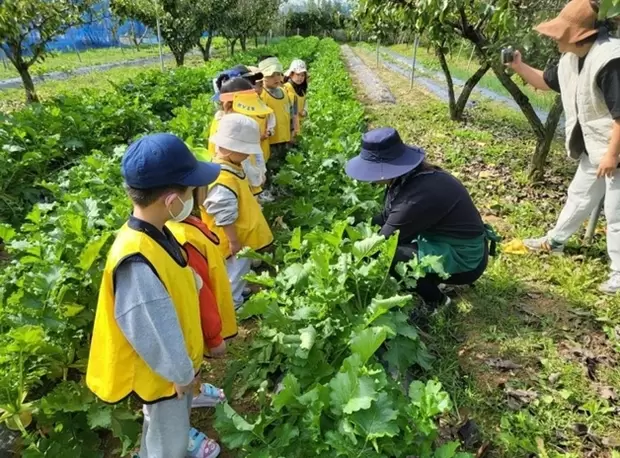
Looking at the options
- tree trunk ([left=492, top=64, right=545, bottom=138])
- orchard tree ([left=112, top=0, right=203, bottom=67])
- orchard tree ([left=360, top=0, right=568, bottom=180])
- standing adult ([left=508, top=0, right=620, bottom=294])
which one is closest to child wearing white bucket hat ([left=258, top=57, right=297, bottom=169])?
orchard tree ([left=360, top=0, right=568, bottom=180])

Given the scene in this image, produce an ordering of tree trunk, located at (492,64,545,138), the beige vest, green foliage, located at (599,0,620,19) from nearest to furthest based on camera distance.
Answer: green foliage, located at (599,0,620,19) → the beige vest → tree trunk, located at (492,64,545,138)

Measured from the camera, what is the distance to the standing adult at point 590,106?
348 centimetres

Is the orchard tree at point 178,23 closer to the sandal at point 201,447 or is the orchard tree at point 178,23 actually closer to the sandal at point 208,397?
the sandal at point 208,397

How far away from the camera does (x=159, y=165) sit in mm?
1870

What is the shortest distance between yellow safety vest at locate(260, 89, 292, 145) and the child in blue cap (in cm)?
407

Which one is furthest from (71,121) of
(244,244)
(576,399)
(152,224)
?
(576,399)

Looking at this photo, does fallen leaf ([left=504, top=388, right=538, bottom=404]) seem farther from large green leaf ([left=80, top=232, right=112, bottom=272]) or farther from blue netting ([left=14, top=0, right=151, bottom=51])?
blue netting ([left=14, top=0, right=151, bottom=51])

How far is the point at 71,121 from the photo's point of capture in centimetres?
634

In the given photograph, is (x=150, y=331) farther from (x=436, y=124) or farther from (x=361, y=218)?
(x=436, y=124)

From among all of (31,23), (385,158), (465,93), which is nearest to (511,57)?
(385,158)

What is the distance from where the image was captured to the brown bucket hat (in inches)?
137

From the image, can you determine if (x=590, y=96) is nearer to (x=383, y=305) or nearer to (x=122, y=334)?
(x=383, y=305)

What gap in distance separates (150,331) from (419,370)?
1942 mm

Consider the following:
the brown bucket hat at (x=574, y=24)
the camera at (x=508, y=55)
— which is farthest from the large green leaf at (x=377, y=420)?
the camera at (x=508, y=55)
